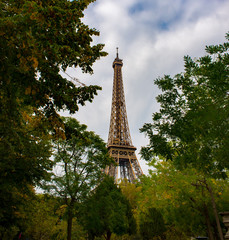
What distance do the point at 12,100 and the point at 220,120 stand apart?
624 cm

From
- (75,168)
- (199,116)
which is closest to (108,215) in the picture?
(75,168)

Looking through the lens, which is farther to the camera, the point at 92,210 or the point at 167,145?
the point at 92,210

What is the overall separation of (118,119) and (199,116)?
5231cm

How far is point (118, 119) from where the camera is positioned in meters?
59.0

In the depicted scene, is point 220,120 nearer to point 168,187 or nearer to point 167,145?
point 167,145

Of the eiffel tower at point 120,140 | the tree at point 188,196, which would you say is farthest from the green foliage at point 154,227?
the eiffel tower at point 120,140

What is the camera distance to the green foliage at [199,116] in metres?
6.53

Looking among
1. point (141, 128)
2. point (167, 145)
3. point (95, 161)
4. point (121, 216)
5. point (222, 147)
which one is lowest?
point (121, 216)

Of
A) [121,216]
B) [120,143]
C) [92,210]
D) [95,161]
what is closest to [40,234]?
[92,210]

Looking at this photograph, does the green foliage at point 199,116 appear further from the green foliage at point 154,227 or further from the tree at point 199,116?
the green foliage at point 154,227

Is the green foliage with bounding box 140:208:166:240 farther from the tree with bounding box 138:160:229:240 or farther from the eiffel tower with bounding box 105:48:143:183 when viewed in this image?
the eiffel tower with bounding box 105:48:143:183

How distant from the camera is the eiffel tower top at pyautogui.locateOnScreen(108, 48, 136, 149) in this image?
52713 millimetres

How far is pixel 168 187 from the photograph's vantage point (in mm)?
16172

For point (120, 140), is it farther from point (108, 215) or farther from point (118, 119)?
point (108, 215)
